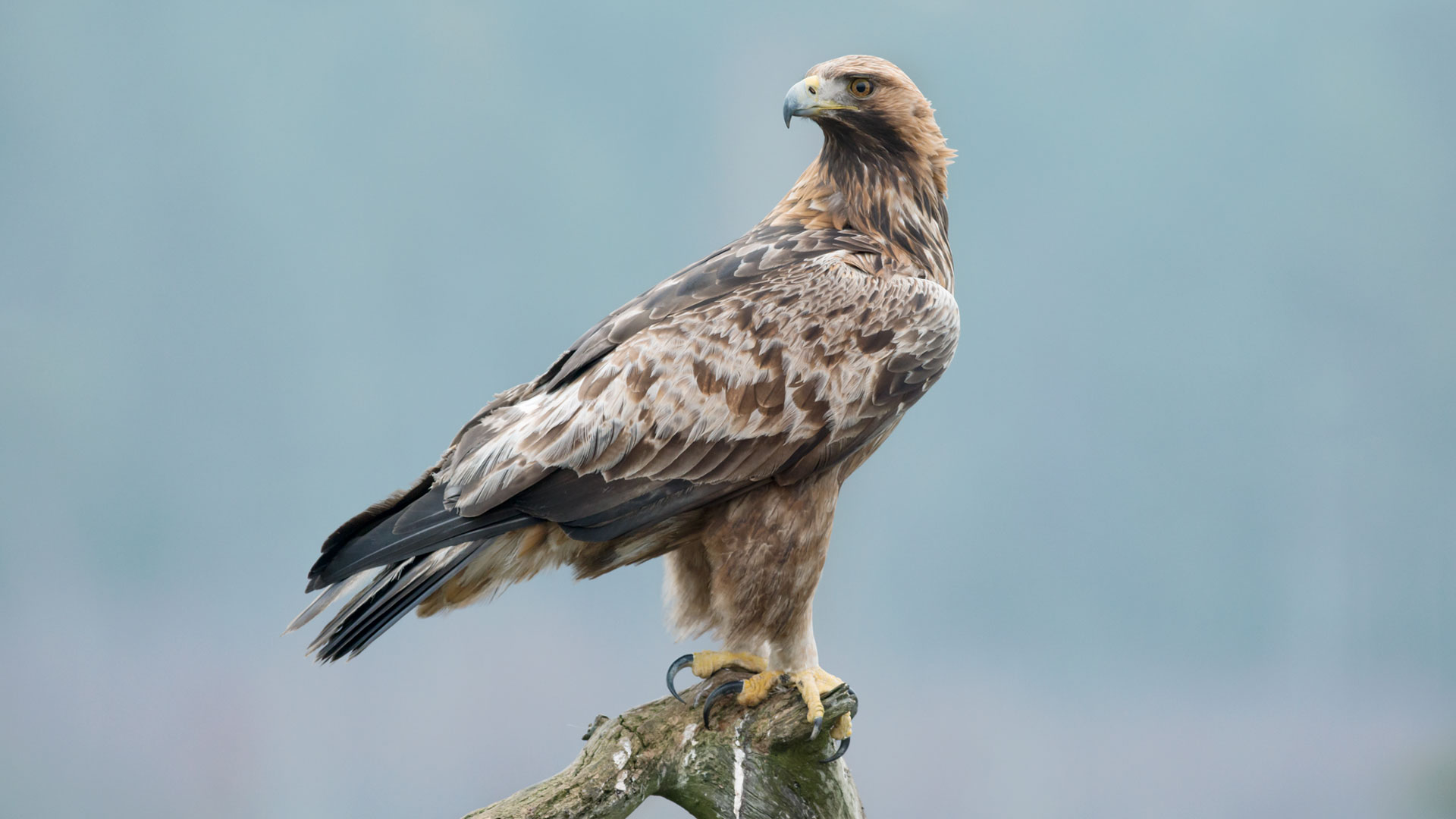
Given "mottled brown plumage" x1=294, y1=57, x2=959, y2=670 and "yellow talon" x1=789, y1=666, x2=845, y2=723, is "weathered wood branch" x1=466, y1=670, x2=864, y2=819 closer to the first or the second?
"yellow talon" x1=789, y1=666, x2=845, y2=723

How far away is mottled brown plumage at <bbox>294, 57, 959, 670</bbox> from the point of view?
277cm

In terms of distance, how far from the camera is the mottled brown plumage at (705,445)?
277 cm

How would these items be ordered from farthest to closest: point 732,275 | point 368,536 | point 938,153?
point 938,153 → point 732,275 → point 368,536

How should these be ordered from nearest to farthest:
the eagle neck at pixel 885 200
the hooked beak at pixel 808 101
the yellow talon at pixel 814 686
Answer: the yellow talon at pixel 814 686 → the hooked beak at pixel 808 101 → the eagle neck at pixel 885 200

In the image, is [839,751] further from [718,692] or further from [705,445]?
[705,445]

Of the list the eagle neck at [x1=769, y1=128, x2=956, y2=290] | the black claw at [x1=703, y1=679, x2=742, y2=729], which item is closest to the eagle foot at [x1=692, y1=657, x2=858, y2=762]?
the black claw at [x1=703, y1=679, x2=742, y2=729]

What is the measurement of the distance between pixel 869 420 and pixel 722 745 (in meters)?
0.90

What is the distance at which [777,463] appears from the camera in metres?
2.81

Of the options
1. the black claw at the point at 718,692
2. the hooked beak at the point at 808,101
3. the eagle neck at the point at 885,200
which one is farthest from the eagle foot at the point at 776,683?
the hooked beak at the point at 808,101

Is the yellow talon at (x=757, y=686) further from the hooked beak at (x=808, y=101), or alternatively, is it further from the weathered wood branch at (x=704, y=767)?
the hooked beak at (x=808, y=101)

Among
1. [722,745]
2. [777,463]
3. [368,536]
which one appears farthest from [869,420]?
[368,536]

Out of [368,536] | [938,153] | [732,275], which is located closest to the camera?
[368,536]

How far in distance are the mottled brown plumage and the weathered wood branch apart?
0.18 m

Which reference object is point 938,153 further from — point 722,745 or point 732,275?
point 722,745
